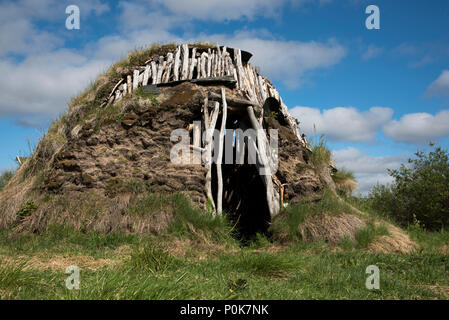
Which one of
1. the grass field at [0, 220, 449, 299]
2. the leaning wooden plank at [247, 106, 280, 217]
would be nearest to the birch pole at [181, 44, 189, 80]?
the leaning wooden plank at [247, 106, 280, 217]

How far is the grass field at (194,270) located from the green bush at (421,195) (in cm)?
674

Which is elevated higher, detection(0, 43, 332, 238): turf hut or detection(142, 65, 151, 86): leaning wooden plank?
detection(142, 65, 151, 86): leaning wooden plank

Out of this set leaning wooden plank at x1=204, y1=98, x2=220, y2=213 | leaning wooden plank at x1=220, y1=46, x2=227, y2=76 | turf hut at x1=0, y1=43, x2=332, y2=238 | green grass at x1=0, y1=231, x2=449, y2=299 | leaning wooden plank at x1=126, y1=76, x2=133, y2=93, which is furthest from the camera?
leaning wooden plank at x1=220, y1=46, x2=227, y2=76

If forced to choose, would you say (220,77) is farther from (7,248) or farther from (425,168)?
(425,168)

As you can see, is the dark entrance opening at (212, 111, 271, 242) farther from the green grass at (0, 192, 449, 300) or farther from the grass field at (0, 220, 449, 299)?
the grass field at (0, 220, 449, 299)

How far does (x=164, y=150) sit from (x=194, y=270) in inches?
149

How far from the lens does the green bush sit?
37.2ft

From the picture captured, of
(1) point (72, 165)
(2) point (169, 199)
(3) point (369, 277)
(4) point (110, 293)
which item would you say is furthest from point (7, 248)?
(3) point (369, 277)

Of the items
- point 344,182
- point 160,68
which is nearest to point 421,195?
point 344,182

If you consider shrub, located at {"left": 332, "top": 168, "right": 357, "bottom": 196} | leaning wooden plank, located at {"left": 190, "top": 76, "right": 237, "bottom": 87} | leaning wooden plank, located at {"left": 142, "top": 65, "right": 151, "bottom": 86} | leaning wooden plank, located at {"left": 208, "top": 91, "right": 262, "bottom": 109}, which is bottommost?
shrub, located at {"left": 332, "top": 168, "right": 357, "bottom": 196}

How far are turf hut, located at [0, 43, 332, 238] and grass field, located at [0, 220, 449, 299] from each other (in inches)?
23.7

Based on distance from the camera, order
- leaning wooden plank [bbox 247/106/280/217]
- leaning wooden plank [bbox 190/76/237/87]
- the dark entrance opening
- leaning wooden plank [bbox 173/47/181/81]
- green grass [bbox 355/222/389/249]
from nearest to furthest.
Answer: green grass [bbox 355/222/389/249]
leaning wooden plank [bbox 247/106/280/217]
leaning wooden plank [bbox 190/76/237/87]
leaning wooden plank [bbox 173/47/181/81]
the dark entrance opening

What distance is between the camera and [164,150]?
24.9ft
